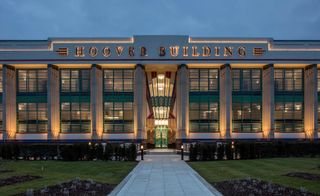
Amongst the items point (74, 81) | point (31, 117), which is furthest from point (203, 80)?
point (31, 117)

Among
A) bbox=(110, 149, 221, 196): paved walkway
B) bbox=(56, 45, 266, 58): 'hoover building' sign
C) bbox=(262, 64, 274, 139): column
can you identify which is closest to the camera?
bbox=(110, 149, 221, 196): paved walkway

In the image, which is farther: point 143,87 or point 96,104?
point 143,87

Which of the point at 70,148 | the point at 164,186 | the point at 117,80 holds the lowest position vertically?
the point at 164,186

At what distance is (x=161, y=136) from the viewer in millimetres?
62875

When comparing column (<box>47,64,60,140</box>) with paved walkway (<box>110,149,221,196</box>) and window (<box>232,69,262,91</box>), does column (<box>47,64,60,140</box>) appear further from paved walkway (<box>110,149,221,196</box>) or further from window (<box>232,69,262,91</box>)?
paved walkway (<box>110,149,221,196</box>)

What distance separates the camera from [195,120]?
51781mm

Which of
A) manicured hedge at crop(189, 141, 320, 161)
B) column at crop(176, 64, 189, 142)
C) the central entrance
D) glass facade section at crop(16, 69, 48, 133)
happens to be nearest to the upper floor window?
column at crop(176, 64, 189, 142)

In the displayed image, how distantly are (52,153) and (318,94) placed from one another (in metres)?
40.5

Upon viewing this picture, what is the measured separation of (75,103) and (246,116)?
84.0 ft

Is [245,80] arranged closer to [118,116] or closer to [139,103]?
[139,103]

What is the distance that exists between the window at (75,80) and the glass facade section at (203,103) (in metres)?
15.7

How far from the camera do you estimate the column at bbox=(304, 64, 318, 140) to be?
50125 mm

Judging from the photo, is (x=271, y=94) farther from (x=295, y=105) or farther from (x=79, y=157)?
(x=79, y=157)

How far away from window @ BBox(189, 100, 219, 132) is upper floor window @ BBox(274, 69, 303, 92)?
10.1 m
